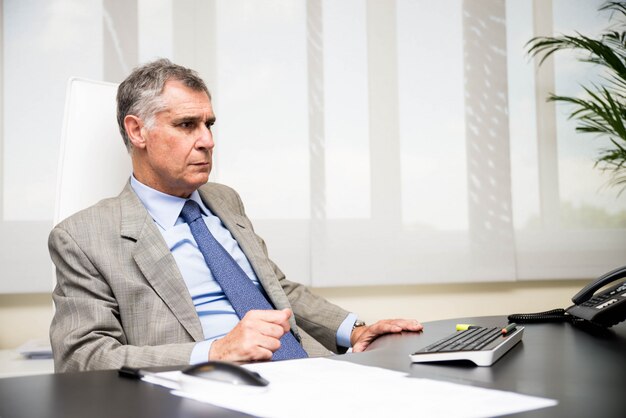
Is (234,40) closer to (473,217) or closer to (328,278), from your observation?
(328,278)

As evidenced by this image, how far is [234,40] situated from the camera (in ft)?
9.01

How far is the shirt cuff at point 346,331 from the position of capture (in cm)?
167

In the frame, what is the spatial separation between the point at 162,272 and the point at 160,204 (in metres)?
0.26

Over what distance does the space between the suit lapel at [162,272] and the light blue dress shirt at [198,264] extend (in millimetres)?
82

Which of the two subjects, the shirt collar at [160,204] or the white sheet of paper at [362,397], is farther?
the shirt collar at [160,204]

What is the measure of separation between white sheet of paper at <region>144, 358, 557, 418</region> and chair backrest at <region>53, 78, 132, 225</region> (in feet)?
3.06

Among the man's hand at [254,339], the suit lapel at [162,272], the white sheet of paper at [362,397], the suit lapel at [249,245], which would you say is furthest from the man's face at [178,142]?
the white sheet of paper at [362,397]

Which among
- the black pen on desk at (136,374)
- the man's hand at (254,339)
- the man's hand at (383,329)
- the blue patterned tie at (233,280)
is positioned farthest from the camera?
the blue patterned tie at (233,280)

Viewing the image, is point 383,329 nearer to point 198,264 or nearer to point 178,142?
point 198,264

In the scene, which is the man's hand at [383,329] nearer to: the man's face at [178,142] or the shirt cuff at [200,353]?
the shirt cuff at [200,353]

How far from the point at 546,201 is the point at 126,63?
190 centimetres

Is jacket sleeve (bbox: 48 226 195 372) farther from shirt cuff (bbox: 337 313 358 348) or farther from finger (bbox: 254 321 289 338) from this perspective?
shirt cuff (bbox: 337 313 358 348)

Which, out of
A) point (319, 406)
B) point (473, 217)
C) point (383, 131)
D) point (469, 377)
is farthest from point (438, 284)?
point (319, 406)

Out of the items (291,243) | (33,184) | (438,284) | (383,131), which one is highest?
(383,131)
